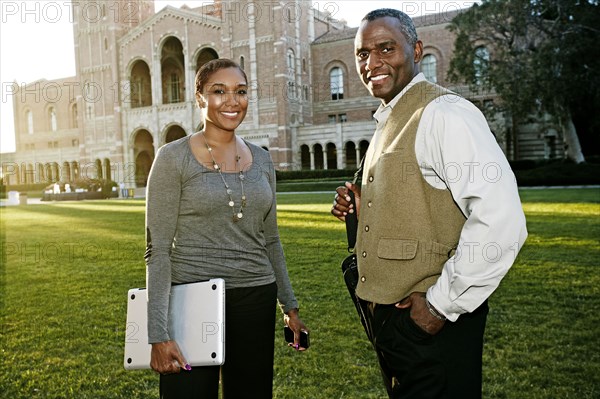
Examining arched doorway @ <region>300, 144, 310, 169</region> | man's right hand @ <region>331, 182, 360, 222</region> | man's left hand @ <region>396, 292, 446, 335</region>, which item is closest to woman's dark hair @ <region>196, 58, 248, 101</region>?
man's right hand @ <region>331, 182, 360, 222</region>

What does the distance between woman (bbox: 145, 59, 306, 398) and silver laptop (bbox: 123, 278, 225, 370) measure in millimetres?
70

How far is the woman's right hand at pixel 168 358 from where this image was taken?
2.43 metres

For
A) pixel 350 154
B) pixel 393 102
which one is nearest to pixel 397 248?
pixel 393 102

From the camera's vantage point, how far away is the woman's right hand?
2434 millimetres

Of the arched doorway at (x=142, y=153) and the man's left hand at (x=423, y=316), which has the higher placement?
the arched doorway at (x=142, y=153)

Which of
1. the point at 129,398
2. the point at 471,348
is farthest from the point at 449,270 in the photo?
the point at 129,398

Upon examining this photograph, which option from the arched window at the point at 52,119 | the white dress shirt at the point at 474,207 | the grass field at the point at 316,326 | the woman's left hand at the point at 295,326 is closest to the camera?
the white dress shirt at the point at 474,207

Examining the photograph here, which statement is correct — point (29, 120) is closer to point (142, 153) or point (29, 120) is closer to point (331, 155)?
point (142, 153)

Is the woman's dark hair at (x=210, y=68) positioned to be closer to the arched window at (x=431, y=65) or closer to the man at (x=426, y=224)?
the man at (x=426, y=224)

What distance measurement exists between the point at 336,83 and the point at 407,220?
148 ft

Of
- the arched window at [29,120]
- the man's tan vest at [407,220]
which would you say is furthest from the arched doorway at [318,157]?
the man's tan vest at [407,220]

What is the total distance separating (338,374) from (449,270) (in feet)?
9.23

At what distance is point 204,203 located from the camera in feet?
8.57

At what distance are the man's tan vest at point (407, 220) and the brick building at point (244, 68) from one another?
34626 mm
